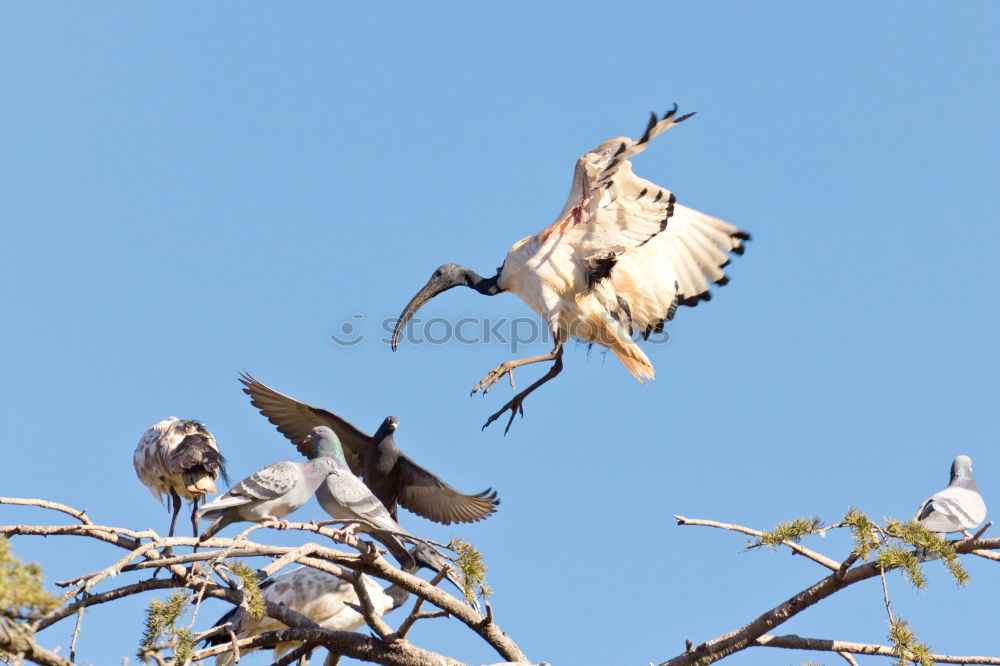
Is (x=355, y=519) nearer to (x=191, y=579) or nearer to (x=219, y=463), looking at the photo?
(x=191, y=579)

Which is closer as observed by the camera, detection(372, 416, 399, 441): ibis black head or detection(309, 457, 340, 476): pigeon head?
detection(309, 457, 340, 476): pigeon head

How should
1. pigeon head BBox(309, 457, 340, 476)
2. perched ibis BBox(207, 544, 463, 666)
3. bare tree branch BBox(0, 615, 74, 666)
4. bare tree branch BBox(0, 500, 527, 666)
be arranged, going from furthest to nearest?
perched ibis BBox(207, 544, 463, 666), pigeon head BBox(309, 457, 340, 476), bare tree branch BBox(0, 500, 527, 666), bare tree branch BBox(0, 615, 74, 666)

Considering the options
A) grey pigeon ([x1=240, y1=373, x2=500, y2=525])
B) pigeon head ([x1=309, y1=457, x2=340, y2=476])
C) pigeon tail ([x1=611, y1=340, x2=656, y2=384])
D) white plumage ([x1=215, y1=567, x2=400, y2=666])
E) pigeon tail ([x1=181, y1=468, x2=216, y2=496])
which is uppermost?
pigeon tail ([x1=611, y1=340, x2=656, y2=384])

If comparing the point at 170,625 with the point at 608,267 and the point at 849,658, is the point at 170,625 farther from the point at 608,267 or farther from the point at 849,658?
the point at 608,267

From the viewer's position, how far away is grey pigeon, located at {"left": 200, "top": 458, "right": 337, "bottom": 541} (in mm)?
7039

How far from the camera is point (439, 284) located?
11.6 meters

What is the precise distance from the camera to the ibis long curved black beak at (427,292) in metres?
11.5

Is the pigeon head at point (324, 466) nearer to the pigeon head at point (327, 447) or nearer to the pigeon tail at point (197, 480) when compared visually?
the pigeon head at point (327, 447)

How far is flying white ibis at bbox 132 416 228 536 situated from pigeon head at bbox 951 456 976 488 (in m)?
5.15

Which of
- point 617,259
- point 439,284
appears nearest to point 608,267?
point 617,259

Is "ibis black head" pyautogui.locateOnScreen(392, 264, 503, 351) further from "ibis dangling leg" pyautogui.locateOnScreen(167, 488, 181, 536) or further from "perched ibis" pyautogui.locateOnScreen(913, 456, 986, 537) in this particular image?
"perched ibis" pyautogui.locateOnScreen(913, 456, 986, 537)

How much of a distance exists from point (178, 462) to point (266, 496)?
2.75 m

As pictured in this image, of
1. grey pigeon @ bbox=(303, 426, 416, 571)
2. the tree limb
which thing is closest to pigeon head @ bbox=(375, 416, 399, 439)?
grey pigeon @ bbox=(303, 426, 416, 571)

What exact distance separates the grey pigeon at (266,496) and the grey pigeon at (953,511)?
11.1 ft
